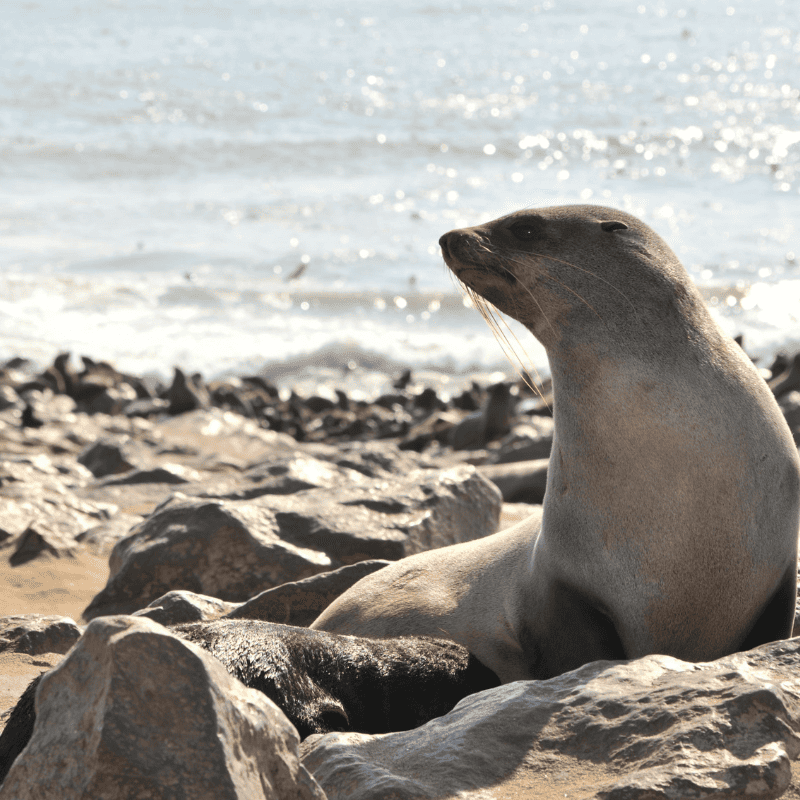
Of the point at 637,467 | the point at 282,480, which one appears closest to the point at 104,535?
the point at 282,480

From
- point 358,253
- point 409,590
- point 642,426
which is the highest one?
point 642,426

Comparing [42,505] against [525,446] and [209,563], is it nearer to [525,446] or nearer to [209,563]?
[209,563]

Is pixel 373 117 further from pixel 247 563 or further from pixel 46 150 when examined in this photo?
pixel 247 563

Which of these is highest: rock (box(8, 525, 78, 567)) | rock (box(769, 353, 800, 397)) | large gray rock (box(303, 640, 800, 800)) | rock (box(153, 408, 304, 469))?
large gray rock (box(303, 640, 800, 800))

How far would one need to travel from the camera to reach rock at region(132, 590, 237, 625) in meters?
3.88

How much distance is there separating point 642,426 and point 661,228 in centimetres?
1867

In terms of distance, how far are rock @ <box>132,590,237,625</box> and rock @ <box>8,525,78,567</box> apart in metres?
1.95

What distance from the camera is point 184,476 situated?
307 inches

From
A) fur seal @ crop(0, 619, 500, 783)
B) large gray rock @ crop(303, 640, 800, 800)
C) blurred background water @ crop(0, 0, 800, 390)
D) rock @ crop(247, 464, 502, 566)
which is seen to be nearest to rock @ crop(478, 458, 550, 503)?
rock @ crop(247, 464, 502, 566)

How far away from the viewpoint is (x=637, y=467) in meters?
3.09

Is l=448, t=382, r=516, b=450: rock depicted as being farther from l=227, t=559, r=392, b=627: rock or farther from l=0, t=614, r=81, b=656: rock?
l=0, t=614, r=81, b=656: rock

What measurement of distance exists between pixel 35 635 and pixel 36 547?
2.00m

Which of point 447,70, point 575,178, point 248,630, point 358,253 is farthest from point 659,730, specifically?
point 447,70

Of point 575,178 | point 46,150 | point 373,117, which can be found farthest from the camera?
point 373,117
